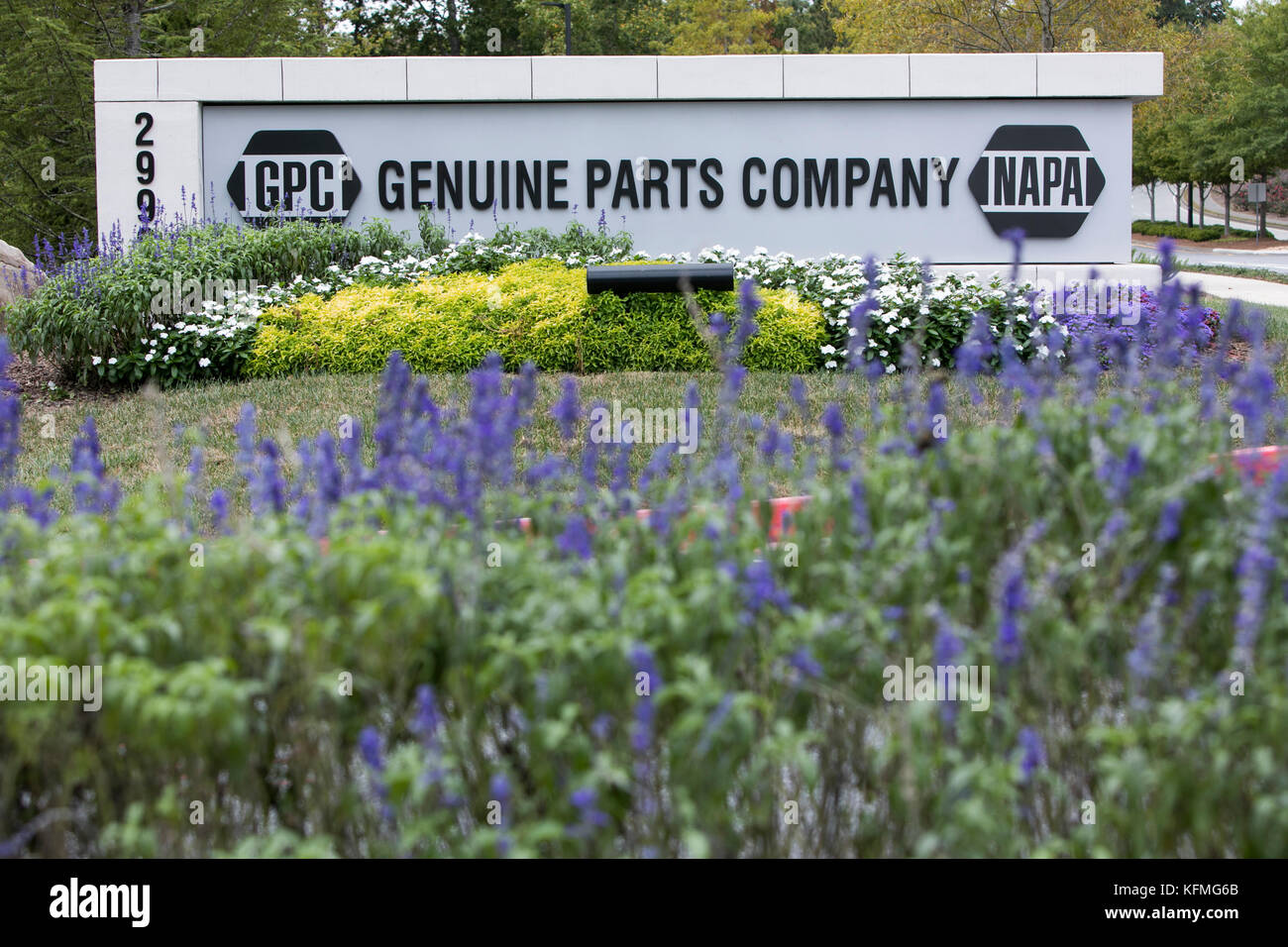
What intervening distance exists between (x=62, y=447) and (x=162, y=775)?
5.91m

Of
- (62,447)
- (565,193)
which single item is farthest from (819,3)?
(62,447)

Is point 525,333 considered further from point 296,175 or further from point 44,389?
point 296,175

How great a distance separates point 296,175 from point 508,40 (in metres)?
26.5

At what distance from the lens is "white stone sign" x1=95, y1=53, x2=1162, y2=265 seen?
509 inches

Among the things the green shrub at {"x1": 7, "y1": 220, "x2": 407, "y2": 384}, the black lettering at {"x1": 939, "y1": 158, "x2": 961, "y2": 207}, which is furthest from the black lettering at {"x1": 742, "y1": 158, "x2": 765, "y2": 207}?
the green shrub at {"x1": 7, "y1": 220, "x2": 407, "y2": 384}

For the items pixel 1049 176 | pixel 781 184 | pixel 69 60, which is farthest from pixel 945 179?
A: pixel 69 60

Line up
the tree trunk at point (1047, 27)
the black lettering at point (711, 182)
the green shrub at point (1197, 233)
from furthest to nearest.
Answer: the green shrub at point (1197, 233)
the tree trunk at point (1047, 27)
the black lettering at point (711, 182)

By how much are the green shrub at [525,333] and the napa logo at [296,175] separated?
3364 mm

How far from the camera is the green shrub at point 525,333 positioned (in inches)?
373

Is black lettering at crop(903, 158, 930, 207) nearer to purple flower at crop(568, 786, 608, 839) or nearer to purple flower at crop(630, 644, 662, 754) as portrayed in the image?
purple flower at crop(630, 644, 662, 754)

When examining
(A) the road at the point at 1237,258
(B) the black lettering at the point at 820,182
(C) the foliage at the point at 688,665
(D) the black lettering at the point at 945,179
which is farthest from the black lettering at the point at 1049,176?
(A) the road at the point at 1237,258

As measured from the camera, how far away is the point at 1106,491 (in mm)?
2787

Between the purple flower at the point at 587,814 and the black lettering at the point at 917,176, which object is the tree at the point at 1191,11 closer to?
the black lettering at the point at 917,176

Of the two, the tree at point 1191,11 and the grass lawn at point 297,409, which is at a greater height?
the tree at point 1191,11
